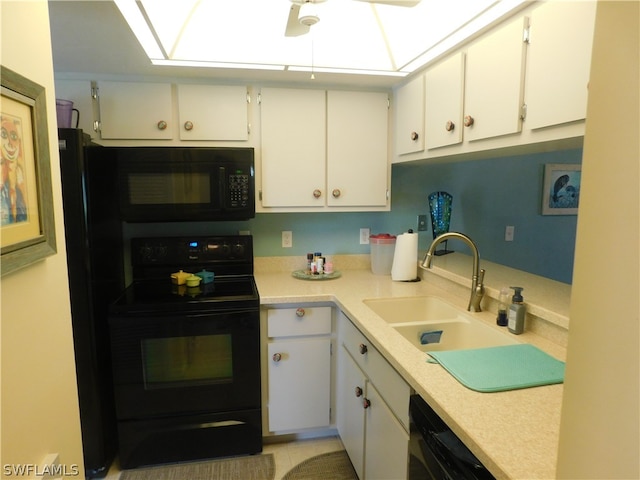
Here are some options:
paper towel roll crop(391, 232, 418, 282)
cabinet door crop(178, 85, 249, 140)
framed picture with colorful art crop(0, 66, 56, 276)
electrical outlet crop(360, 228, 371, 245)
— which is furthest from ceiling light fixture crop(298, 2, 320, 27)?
electrical outlet crop(360, 228, 371, 245)

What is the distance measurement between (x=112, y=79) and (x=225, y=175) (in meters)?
0.78

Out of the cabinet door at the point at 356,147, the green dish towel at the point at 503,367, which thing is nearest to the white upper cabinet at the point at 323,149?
the cabinet door at the point at 356,147

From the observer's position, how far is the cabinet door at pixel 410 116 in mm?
2076

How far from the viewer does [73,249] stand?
1.81 metres

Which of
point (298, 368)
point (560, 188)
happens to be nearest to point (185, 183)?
point (298, 368)

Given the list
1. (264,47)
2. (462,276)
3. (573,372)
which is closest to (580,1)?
(573,372)

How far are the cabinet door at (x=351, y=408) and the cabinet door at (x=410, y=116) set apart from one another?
1163mm

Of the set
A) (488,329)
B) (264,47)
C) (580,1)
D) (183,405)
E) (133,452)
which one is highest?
(264,47)

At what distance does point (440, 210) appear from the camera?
2.59 m

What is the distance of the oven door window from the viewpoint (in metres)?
1.99

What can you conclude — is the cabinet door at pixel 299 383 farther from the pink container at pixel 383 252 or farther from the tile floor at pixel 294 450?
the pink container at pixel 383 252

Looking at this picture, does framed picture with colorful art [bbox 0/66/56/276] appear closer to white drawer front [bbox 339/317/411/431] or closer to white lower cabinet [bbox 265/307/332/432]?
white drawer front [bbox 339/317/411/431]

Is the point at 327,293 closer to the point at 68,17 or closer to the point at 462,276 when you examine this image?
the point at 462,276
